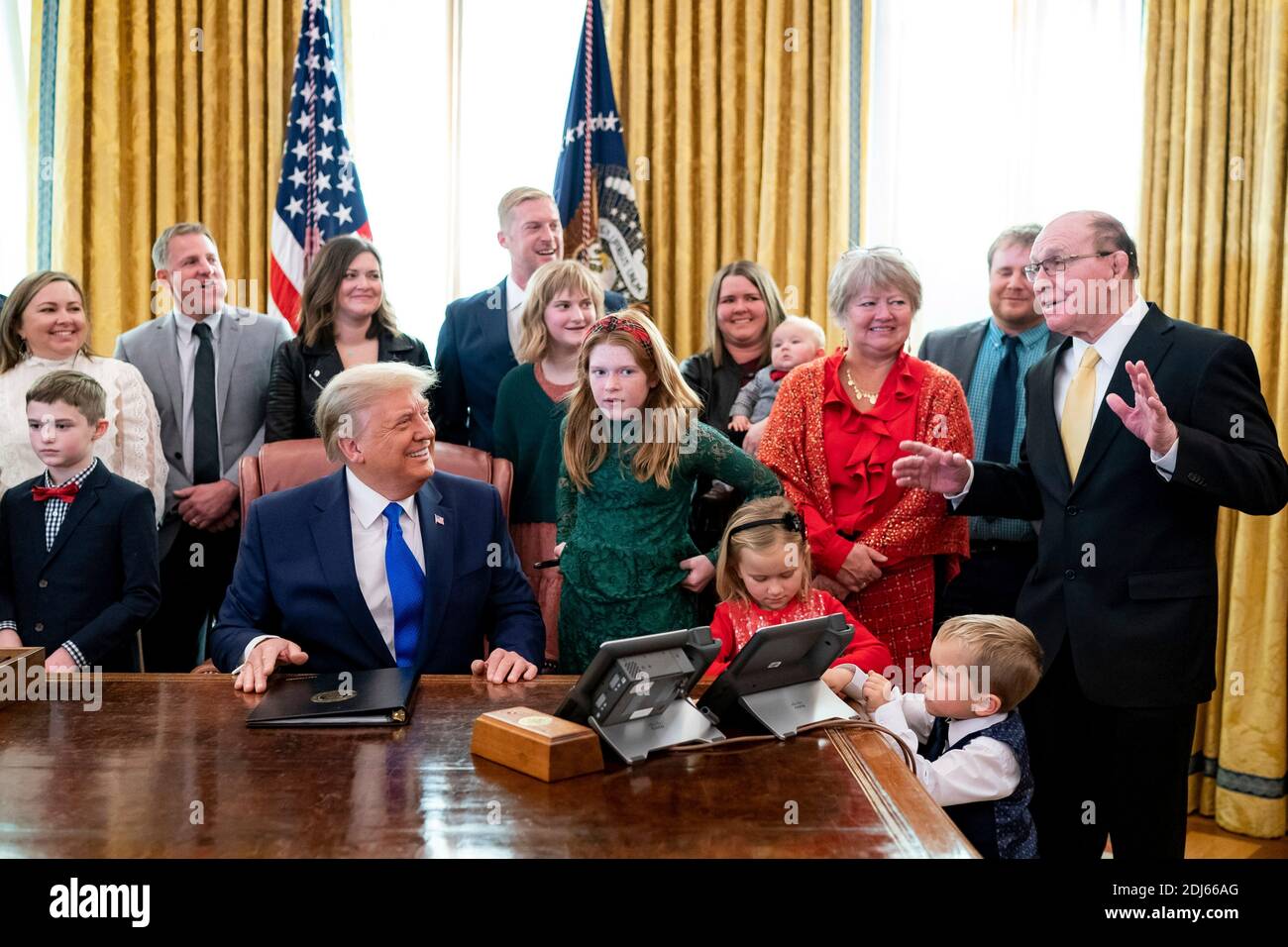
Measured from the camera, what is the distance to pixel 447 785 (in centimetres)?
186

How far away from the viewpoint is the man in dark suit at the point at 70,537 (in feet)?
11.1

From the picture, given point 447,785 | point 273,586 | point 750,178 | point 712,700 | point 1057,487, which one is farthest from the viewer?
point 750,178

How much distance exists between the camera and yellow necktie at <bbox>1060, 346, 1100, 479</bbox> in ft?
9.74

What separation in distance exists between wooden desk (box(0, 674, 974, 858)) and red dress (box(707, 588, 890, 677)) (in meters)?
0.77

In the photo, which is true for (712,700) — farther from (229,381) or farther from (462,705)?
(229,381)

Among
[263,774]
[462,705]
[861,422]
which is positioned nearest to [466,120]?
[861,422]

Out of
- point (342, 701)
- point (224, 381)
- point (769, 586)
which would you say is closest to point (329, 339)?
point (224, 381)

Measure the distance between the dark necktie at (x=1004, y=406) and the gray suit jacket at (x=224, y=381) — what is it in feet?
8.08

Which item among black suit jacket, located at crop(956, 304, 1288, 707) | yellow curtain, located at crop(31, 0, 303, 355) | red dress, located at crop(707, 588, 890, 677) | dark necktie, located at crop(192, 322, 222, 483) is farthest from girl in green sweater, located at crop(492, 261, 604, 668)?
yellow curtain, located at crop(31, 0, 303, 355)

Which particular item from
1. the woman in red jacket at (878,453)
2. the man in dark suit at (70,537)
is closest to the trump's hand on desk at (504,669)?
the woman in red jacket at (878,453)

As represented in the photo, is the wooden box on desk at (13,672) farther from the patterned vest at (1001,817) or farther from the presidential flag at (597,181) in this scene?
the presidential flag at (597,181)

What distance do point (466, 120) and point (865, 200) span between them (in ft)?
6.09

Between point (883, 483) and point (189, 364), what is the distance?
2.42 metres

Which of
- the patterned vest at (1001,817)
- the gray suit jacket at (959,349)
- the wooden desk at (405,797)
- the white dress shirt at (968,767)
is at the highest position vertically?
the gray suit jacket at (959,349)
